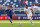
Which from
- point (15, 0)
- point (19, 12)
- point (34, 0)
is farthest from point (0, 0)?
point (34, 0)

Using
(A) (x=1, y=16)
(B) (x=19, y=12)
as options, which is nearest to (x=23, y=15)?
(B) (x=19, y=12)

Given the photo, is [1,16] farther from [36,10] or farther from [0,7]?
[36,10]

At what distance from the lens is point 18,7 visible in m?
16.2

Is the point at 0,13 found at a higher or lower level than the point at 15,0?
lower

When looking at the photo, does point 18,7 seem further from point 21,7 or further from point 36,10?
point 36,10

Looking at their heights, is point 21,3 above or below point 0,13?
above

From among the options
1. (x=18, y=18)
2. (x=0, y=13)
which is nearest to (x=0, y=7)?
(x=0, y=13)

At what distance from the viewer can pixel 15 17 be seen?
15.8 metres

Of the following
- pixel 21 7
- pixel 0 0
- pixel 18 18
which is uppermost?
pixel 0 0

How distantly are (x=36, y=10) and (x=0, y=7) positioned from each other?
477 centimetres

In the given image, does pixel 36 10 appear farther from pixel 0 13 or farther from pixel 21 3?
pixel 0 13

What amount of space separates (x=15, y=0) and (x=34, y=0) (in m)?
2.58

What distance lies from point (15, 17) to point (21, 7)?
1579 millimetres

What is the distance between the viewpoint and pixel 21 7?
16.2m
